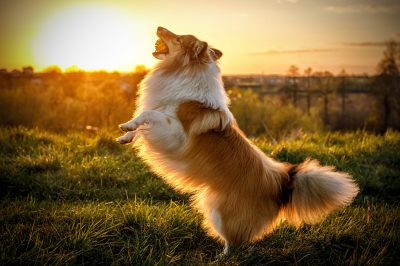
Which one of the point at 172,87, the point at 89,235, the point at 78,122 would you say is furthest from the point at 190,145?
the point at 78,122

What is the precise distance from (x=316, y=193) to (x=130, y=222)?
2.00 metres

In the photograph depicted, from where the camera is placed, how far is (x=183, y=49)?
4.49m

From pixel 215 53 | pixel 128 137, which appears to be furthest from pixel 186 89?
pixel 128 137

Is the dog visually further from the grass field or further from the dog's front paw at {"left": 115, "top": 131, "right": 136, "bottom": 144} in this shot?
the grass field

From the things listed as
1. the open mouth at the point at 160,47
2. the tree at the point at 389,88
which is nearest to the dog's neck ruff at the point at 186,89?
the open mouth at the point at 160,47

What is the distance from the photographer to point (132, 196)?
544 centimetres

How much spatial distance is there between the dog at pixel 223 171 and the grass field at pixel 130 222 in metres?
0.34

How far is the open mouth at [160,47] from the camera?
4.72 metres

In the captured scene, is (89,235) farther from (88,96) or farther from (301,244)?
(88,96)

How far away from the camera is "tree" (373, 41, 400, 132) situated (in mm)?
29391

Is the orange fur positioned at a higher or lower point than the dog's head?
lower

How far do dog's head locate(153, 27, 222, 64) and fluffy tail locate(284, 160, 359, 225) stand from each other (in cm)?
179

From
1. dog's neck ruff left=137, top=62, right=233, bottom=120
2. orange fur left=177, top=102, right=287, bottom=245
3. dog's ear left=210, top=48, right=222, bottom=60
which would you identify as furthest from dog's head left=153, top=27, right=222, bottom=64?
orange fur left=177, top=102, right=287, bottom=245

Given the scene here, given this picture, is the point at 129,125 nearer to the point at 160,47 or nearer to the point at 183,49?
the point at 183,49
